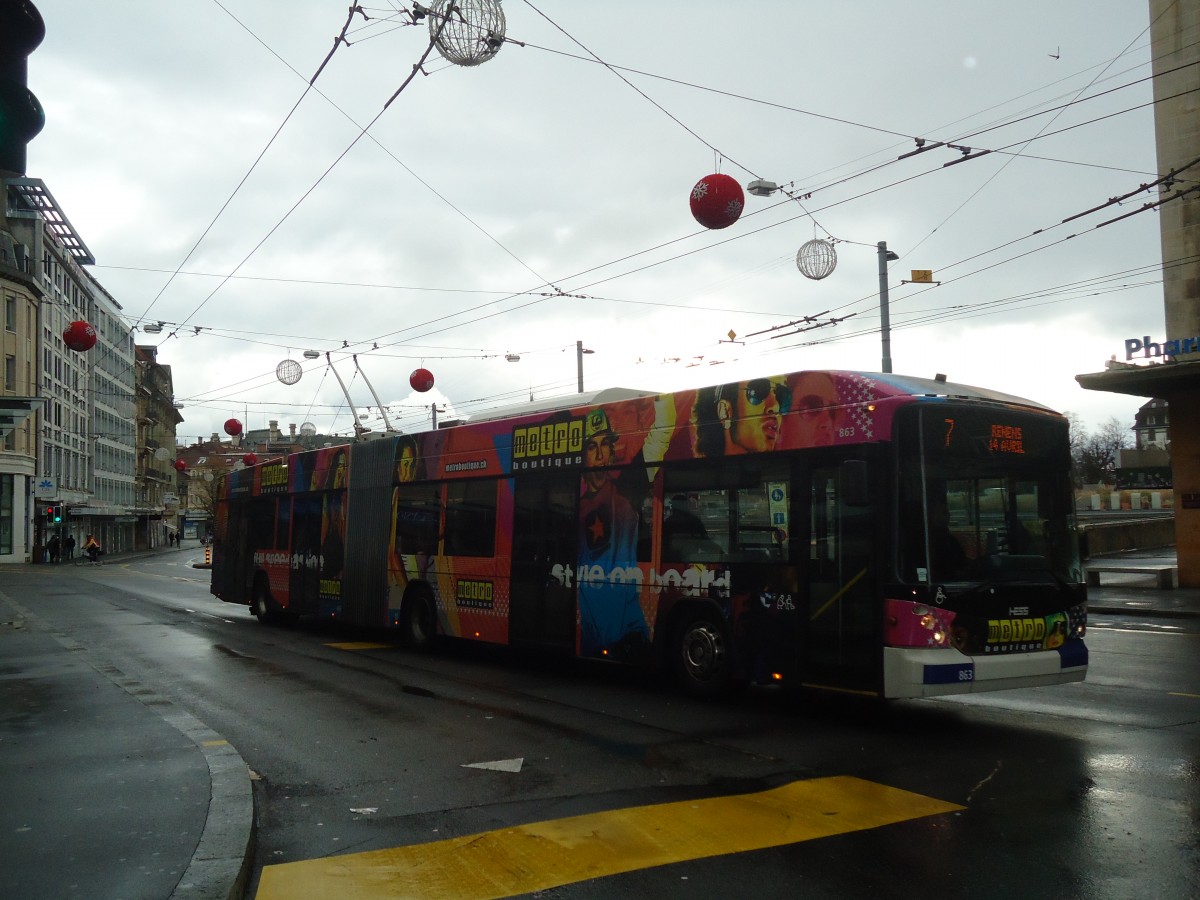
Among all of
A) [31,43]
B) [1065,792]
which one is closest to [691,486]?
[1065,792]

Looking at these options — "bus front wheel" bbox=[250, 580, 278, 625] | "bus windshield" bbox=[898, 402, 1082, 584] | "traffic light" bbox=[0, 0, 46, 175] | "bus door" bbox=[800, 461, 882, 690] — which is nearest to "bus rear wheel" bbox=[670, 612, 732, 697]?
"bus door" bbox=[800, 461, 882, 690]

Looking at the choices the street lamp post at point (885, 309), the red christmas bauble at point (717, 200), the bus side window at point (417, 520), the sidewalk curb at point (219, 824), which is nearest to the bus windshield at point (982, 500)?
the red christmas bauble at point (717, 200)

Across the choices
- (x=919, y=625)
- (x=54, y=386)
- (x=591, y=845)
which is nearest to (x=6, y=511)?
(x=54, y=386)

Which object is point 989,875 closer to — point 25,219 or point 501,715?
point 501,715

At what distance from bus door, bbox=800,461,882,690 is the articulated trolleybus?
0.02 m

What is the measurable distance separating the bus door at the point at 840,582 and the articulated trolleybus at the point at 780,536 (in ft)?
0.06

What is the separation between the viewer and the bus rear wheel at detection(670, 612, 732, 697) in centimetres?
974

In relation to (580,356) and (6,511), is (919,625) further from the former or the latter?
(6,511)

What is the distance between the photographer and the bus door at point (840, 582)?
324 inches

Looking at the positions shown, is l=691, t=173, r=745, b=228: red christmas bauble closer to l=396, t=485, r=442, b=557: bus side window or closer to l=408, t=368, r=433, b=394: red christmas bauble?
l=396, t=485, r=442, b=557: bus side window

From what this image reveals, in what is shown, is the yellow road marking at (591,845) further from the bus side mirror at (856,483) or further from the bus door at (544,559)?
the bus door at (544,559)

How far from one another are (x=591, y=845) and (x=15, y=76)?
14.4 feet

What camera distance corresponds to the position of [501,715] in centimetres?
940

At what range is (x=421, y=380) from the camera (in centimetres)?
2130
